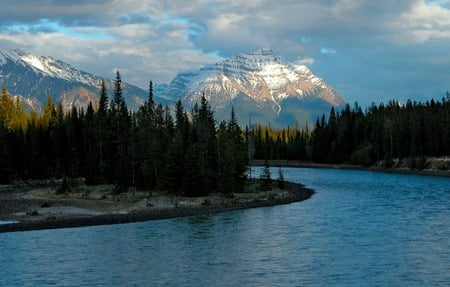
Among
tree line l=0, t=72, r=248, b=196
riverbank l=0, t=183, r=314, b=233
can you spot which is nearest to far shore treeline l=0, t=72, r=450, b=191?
tree line l=0, t=72, r=248, b=196

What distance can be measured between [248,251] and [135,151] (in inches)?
2023

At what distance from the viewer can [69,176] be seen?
140250 mm

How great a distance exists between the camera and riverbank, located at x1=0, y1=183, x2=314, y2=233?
70625mm

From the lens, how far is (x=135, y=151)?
10100 centimetres

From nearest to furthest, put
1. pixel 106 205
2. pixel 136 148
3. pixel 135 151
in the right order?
pixel 106 205, pixel 135 151, pixel 136 148

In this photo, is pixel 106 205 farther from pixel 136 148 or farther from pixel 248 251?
pixel 248 251

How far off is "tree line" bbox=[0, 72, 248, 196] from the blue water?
17476mm

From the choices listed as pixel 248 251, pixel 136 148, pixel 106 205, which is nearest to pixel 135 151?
pixel 136 148

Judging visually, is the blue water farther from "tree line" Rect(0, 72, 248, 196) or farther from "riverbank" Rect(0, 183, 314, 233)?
"tree line" Rect(0, 72, 248, 196)

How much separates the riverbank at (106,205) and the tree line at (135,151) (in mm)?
3475

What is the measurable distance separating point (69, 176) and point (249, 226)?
81727mm

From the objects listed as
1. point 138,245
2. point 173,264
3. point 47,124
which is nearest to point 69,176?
point 47,124

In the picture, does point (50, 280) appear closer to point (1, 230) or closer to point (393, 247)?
point (1, 230)

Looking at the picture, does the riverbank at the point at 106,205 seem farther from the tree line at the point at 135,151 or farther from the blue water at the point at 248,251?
the blue water at the point at 248,251
